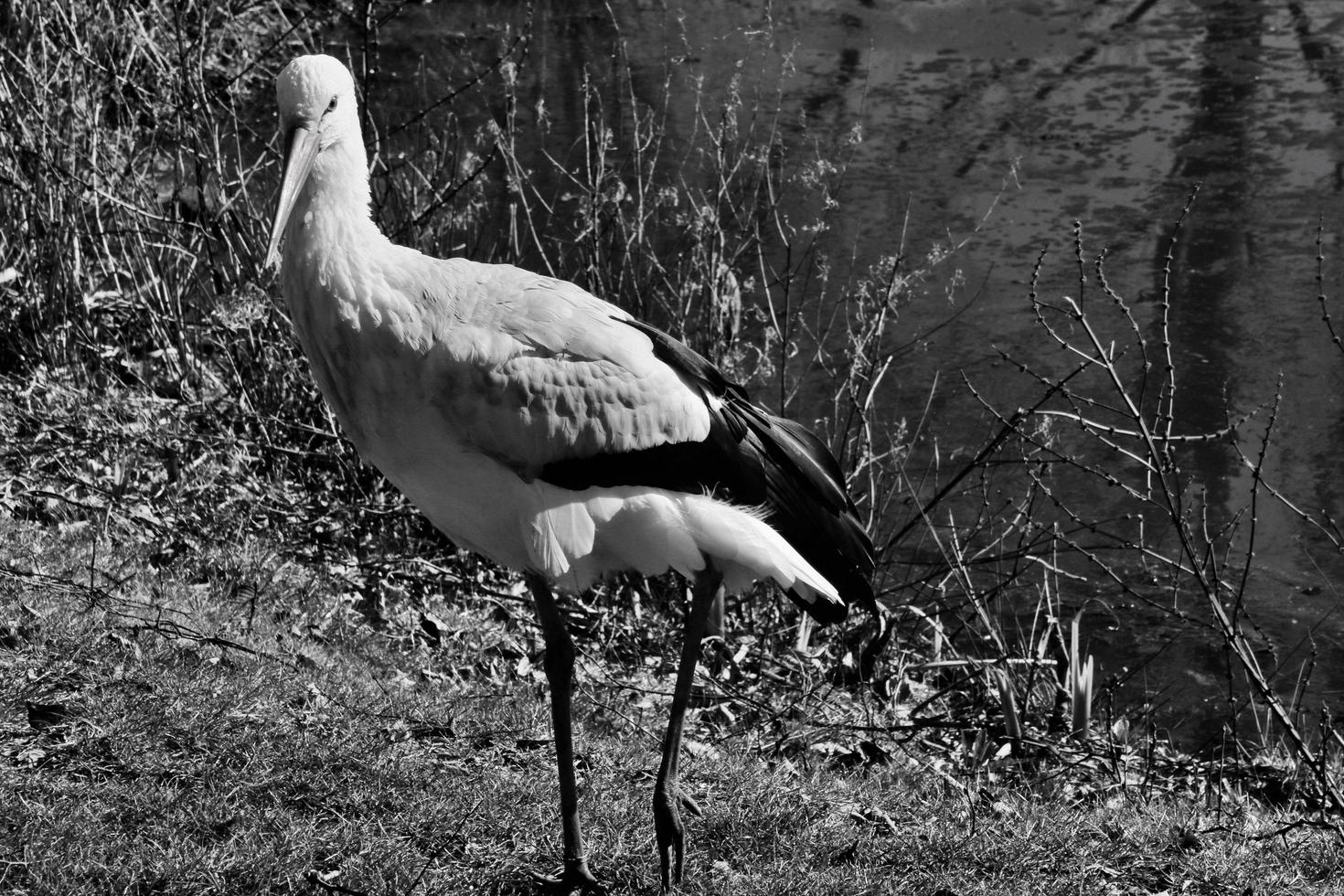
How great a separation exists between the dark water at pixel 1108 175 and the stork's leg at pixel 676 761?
215 cm

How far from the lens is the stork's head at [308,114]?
362cm

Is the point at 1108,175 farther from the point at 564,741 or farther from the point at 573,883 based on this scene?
the point at 573,883

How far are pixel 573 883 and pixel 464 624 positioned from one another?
210cm

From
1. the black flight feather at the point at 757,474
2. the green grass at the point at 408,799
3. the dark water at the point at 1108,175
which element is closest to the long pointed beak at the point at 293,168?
the black flight feather at the point at 757,474

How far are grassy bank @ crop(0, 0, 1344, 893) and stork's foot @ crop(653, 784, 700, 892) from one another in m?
0.09

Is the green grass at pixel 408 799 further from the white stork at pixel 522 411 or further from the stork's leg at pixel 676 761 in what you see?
the white stork at pixel 522 411

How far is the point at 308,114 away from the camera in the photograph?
3645mm

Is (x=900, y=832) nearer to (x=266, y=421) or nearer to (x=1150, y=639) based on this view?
(x=1150, y=639)

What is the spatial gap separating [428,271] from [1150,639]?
144 inches

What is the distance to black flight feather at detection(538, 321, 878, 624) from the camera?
3.83 m

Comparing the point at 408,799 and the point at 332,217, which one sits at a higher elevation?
the point at 332,217

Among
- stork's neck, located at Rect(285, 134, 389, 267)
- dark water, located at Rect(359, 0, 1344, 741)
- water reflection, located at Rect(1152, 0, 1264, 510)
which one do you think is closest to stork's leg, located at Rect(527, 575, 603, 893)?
stork's neck, located at Rect(285, 134, 389, 267)

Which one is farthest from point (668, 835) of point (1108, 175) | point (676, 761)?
point (1108, 175)

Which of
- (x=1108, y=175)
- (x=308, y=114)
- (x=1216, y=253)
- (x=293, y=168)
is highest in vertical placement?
(x=308, y=114)
